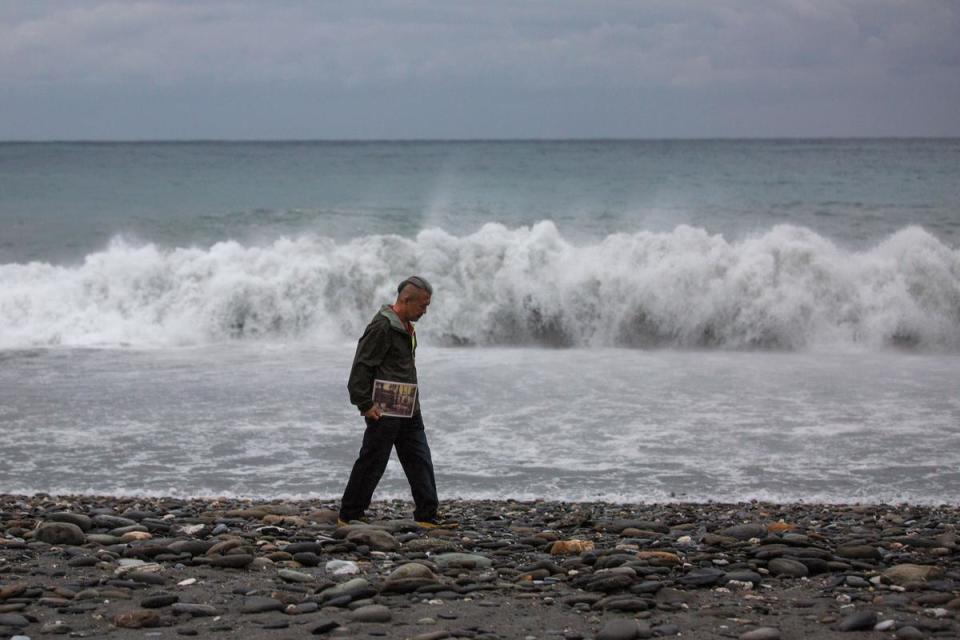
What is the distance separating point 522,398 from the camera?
42.8 ft

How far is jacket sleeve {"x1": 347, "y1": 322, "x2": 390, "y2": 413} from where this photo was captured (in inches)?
274

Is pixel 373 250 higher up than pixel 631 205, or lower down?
lower down

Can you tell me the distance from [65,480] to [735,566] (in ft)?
19.0

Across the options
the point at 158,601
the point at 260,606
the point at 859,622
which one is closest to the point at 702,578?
the point at 859,622

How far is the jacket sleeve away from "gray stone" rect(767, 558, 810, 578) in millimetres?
2539

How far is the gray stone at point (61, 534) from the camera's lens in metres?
6.43

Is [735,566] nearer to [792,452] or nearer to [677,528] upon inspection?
[677,528]

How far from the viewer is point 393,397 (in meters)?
7.06

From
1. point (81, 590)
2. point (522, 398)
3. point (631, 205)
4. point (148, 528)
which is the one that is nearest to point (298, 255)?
point (522, 398)

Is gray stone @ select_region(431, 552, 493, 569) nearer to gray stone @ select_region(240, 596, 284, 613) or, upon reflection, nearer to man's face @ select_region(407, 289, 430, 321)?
gray stone @ select_region(240, 596, 284, 613)

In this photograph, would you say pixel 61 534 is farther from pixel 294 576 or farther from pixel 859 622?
pixel 859 622

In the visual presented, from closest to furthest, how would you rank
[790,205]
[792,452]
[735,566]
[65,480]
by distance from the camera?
1. [735,566]
2. [65,480]
3. [792,452]
4. [790,205]

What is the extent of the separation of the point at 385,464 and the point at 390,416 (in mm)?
354

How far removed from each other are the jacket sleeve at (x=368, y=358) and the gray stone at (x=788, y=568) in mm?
2539
